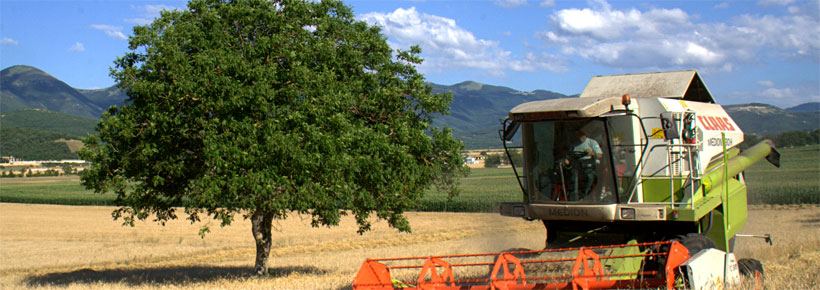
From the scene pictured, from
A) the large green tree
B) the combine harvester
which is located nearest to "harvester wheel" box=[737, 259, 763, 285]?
the combine harvester

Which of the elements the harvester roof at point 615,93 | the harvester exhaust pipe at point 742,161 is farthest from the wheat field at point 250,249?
the harvester roof at point 615,93

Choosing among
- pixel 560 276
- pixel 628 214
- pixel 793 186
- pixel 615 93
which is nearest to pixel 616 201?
pixel 628 214

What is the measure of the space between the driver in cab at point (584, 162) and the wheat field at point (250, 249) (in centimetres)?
289

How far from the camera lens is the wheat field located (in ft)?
48.9

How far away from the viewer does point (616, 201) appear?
9.91m

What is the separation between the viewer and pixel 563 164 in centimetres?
1018

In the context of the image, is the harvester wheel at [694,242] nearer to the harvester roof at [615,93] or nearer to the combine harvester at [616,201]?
the combine harvester at [616,201]

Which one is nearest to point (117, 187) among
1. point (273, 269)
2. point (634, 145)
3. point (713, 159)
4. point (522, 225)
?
point (273, 269)

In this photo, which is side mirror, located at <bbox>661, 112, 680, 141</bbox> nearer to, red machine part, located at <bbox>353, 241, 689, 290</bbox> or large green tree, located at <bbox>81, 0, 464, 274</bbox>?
red machine part, located at <bbox>353, 241, 689, 290</bbox>

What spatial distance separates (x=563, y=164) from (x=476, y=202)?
3497 cm

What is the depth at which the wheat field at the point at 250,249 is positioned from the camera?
1490 cm

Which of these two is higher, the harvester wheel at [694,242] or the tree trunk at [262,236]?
the harvester wheel at [694,242]

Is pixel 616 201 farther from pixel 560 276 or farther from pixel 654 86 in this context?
pixel 654 86

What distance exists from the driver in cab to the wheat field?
2891mm
